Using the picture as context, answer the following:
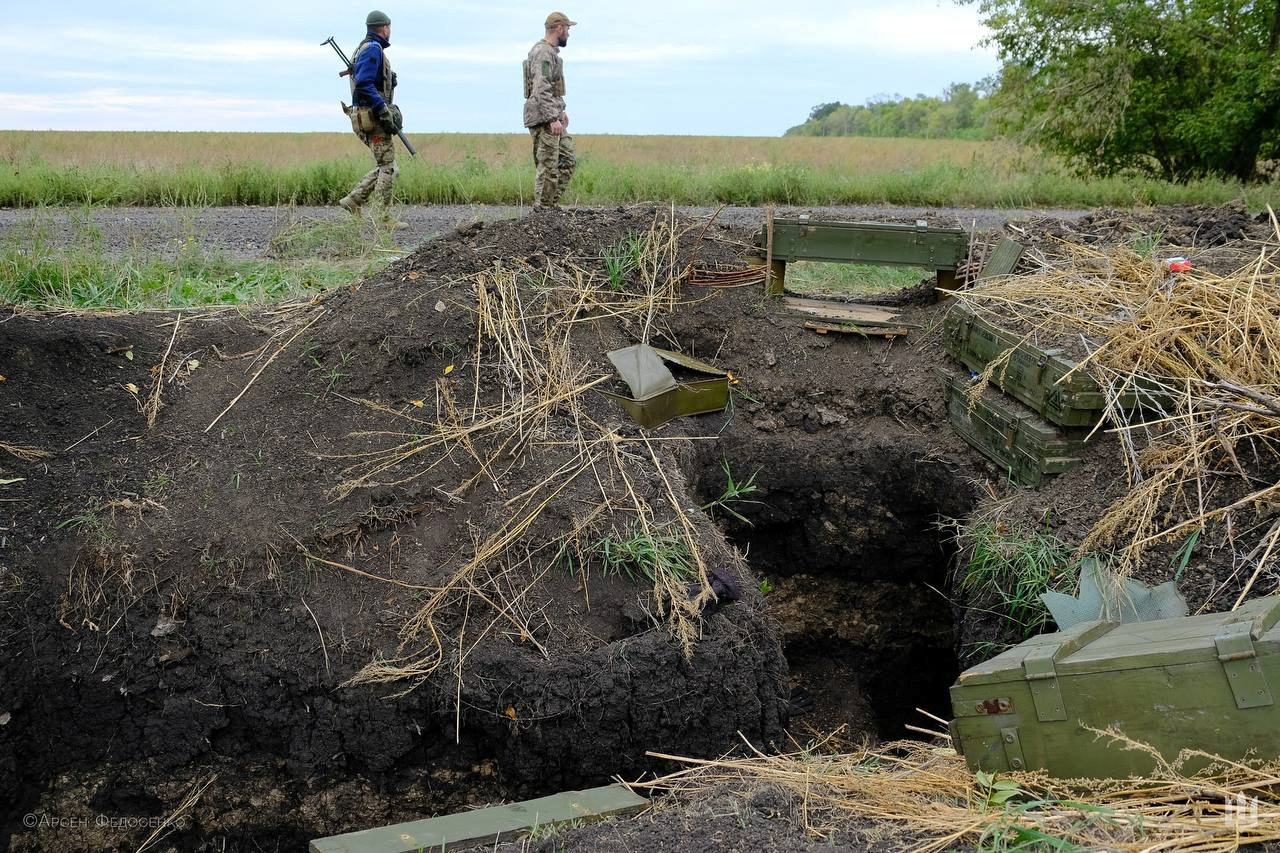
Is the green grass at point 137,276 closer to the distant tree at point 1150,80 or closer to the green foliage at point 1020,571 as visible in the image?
the green foliage at point 1020,571

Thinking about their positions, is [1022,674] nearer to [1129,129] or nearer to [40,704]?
[40,704]

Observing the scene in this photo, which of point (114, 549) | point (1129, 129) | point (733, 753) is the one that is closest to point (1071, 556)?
point (733, 753)

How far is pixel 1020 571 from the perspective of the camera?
4453mm

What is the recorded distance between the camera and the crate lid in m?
2.91

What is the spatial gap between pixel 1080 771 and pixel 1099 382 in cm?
209

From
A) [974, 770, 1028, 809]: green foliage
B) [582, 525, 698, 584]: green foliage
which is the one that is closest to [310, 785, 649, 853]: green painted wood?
[582, 525, 698, 584]: green foliage

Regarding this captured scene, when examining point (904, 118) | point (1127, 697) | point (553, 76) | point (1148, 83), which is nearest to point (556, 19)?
point (553, 76)

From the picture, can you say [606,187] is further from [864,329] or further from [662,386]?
[662,386]

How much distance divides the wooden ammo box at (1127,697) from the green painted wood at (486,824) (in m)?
1.25

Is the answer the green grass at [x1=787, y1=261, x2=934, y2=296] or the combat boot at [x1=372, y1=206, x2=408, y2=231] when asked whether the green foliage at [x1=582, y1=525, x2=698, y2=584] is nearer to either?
the green grass at [x1=787, y1=261, x2=934, y2=296]

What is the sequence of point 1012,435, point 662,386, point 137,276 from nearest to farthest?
1. point 1012,435
2. point 662,386
3. point 137,276

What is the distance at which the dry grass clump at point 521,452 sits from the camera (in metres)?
4.20

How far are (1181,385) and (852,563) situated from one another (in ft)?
6.91

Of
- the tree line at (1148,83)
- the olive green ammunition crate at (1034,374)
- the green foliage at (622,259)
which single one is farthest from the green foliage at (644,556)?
the tree line at (1148,83)
